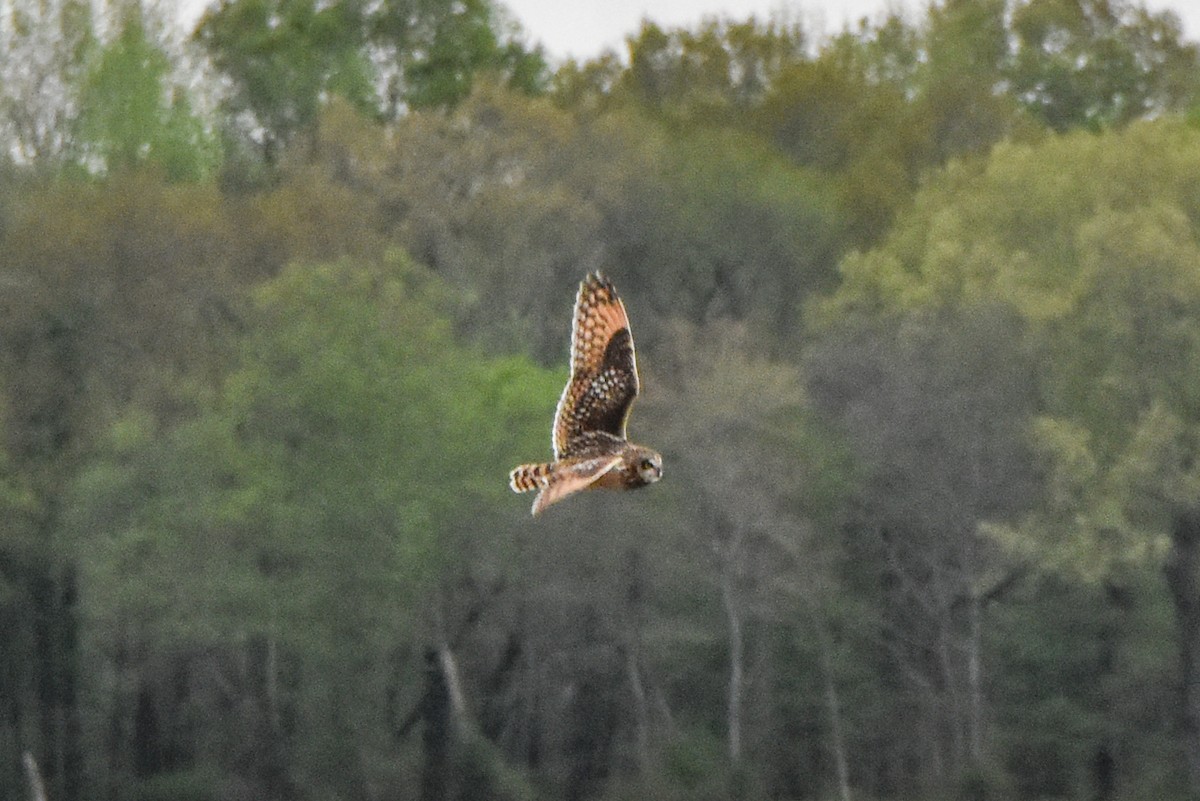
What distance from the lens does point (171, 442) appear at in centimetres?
4494

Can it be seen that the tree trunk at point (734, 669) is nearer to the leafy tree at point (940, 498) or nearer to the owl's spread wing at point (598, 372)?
the leafy tree at point (940, 498)

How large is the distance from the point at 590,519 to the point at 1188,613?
29.0 feet

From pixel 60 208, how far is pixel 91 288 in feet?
10.9

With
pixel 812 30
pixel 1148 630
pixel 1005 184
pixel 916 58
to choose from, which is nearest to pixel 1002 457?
pixel 1148 630

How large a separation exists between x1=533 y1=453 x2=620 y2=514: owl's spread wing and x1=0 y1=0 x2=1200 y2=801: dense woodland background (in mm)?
25128

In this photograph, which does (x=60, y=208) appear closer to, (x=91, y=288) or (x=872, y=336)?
(x=91, y=288)

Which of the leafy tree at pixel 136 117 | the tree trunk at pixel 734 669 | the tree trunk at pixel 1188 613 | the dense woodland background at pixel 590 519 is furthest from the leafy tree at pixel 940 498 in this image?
the leafy tree at pixel 136 117

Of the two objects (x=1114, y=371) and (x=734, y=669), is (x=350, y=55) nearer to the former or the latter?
(x=734, y=669)

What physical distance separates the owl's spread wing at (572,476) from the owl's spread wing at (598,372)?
1.73 ft

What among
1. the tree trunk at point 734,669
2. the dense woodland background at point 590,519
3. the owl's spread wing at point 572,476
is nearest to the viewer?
the owl's spread wing at point 572,476

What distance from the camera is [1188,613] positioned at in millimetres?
40656

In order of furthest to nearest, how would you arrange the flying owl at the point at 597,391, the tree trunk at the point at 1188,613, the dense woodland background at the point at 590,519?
the dense woodland background at the point at 590,519
the tree trunk at the point at 1188,613
the flying owl at the point at 597,391

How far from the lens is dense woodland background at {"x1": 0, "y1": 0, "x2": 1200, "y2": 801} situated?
41781 millimetres

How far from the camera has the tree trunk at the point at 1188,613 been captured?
1570 inches
